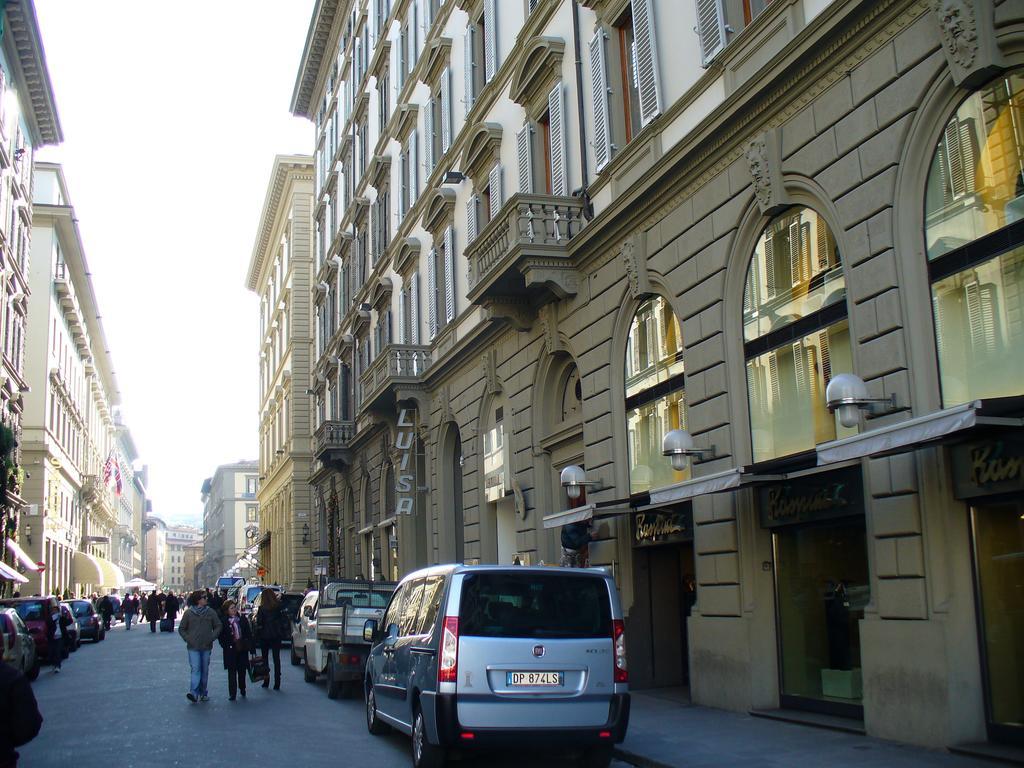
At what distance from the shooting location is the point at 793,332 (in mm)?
13406

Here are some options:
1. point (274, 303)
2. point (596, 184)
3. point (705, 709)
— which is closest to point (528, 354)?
point (596, 184)

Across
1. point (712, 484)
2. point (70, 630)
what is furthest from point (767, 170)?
point (70, 630)

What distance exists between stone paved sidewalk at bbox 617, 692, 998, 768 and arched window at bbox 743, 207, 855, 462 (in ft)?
10.4

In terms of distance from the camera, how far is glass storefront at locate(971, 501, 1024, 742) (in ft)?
32.3

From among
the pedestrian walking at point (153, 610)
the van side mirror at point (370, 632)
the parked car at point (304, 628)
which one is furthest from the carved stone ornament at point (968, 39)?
the pedestrian walking at point (153, 610)

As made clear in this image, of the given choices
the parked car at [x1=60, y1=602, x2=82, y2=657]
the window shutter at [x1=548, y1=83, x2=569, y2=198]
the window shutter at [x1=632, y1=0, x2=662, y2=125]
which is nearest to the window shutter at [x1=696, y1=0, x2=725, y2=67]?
the window shutter at [x1=632, y1=0, x2=662, y2=125]

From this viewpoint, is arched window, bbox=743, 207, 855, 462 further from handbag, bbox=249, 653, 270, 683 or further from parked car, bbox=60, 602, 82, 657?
parked car, bbox=60, 602, 82, 657

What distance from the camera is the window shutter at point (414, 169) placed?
31172 mm

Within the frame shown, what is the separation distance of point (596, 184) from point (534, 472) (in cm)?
578

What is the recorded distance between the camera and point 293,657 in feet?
84.9

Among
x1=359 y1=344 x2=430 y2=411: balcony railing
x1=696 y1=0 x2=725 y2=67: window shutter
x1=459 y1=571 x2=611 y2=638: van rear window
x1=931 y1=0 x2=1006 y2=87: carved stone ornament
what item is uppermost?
x1=696 y1=0 x2=725 y2=67: window shutter

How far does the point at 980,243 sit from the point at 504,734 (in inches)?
243

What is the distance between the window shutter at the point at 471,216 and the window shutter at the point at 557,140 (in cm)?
502

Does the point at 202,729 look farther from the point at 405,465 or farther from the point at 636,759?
the point at 405,465
